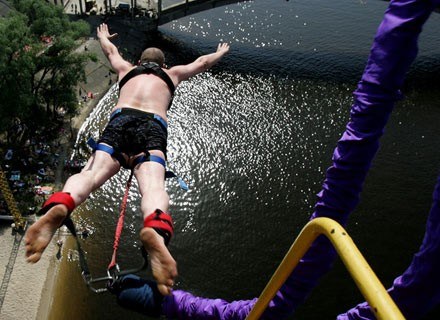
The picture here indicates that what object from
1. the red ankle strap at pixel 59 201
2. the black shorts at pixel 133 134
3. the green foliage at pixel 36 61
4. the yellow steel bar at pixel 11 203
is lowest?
the yellow steel bar at pixel 11 203

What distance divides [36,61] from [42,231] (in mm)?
19084

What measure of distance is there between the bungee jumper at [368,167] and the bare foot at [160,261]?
90cm

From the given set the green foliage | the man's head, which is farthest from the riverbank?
the man's head

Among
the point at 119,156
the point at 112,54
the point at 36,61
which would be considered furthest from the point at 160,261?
the point at 36,61

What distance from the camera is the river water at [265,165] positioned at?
65.2 feet

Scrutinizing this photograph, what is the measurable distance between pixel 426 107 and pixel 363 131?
31.9m

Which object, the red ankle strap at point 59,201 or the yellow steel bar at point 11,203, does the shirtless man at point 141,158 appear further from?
the yellow steel bar at point 11,203

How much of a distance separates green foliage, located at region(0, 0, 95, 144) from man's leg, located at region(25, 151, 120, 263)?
606 inches

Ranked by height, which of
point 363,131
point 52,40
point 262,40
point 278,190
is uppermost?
point 363,131

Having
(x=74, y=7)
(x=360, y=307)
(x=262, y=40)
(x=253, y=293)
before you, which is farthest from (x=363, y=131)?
(x=74, y=7)

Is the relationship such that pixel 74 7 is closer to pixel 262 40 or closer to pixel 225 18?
pixel 225 18

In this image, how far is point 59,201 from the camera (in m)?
5.44

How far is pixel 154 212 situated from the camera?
5.49 m

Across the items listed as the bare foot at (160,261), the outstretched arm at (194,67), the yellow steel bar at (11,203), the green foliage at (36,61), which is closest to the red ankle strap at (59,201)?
the bare foot at (160,261)
